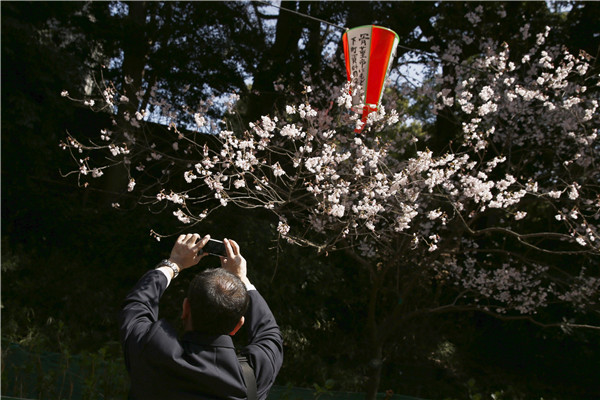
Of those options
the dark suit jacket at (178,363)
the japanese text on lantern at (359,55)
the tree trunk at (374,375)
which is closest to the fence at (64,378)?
the tree trunk at (374,375)

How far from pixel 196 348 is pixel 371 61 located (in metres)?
3.24

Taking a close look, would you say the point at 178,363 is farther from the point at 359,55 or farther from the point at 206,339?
the point at 359,55

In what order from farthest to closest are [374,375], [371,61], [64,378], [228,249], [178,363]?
[374,375] < [64,378] < [371,61] < [228,249] < [178,363]

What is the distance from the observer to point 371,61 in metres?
4.13

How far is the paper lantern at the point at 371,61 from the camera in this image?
13.5ft

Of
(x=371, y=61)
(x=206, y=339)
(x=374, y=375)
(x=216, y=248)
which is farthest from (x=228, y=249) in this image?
(x=374, y=375)

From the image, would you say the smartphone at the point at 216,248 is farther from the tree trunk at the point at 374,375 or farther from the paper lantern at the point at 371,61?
the tree trunk at the point at 374,375

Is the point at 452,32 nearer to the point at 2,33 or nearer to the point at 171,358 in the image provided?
the point at 2,33

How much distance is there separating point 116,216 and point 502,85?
18.3 feet

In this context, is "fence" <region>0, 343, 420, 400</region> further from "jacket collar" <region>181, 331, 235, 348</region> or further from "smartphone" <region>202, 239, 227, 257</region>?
"jacket collar" <region>181, 331, 235, 348</region>

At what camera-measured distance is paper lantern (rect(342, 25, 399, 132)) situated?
13.5 feet

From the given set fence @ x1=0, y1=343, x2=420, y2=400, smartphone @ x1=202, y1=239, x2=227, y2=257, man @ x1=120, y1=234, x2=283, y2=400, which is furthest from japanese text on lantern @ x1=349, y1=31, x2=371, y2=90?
man @ x1=120, y1=234, x2=283, y2=400

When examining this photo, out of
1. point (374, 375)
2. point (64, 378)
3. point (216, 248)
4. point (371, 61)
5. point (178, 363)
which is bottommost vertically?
point (374, 375)

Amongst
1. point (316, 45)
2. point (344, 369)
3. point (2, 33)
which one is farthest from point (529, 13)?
point (2, 33)
